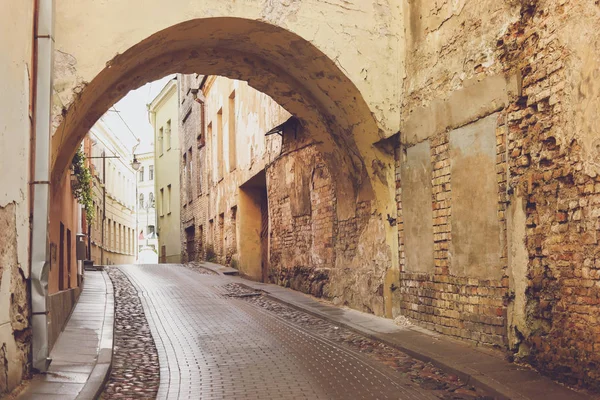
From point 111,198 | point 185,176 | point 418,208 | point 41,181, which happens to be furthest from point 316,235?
point 111,198

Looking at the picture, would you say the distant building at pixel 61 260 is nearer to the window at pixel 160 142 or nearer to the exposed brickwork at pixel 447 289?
the exposed brickwork at pixel 447 289

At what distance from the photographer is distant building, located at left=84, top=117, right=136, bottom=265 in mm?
25844

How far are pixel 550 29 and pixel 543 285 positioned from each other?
8.08ft

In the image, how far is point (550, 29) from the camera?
6.14m

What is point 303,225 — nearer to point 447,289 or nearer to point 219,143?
point 447,289

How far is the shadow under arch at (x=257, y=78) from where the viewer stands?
26.8ft

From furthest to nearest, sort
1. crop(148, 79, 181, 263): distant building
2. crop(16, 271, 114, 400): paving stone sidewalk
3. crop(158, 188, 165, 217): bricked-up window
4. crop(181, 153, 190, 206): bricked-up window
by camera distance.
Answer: crop(158, 188, 165, 217): bricked-up window → crop(148, 79, 181, 263): distant building → crop(181, 153, 190, 206): bricked-up window → crop(16, 271, 114, 400): paving stone sidewalk

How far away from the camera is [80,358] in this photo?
6.89 m

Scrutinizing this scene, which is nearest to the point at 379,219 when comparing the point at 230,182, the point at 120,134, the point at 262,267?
the point at 262,267

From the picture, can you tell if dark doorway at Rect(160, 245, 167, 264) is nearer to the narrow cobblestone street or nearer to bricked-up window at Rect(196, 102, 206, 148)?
bricked-up window at Rect(196, 102, 206, 148)

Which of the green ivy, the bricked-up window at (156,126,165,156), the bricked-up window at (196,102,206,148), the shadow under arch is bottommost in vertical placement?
the green ivy

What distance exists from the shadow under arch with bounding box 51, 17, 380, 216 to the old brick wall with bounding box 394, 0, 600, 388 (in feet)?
3.57

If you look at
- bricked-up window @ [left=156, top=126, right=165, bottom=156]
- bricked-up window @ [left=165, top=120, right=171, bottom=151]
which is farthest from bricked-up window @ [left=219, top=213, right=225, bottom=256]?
bricked-up window @ [left=156, top=126, right=165, bottom=156]

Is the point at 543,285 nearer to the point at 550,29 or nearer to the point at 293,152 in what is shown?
the point at 550,29
